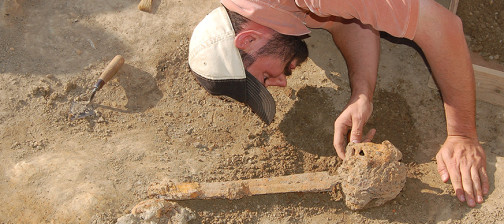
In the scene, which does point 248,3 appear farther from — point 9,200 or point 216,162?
point 9,200

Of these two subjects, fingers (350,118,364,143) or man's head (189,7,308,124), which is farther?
fingers (350,118,364,143)

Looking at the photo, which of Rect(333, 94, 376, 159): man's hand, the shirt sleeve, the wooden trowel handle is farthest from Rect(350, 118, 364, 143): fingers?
the wooden trowel handle

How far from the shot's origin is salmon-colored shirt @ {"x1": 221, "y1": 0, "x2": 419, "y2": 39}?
233 cm

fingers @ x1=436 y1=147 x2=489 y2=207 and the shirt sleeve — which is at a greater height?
the shirt sleeve

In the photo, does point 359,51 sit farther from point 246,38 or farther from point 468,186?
point 468,186

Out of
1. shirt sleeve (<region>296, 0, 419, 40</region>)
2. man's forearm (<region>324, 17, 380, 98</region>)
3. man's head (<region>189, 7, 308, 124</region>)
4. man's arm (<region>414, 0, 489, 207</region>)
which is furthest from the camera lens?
man's forearm (<region>324, 17, 380, 98</region>)

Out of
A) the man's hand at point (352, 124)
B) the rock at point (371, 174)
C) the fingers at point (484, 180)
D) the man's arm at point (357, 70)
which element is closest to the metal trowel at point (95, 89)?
the man's arm at point (357, 70)

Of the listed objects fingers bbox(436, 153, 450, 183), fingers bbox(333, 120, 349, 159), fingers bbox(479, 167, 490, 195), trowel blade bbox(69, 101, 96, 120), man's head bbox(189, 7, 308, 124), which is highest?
man's head bbox(189, 7, 308, 124)

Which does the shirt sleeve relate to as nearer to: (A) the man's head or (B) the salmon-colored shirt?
(B) the salmon-colored shirt

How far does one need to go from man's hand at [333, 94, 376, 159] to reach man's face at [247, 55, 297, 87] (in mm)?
428

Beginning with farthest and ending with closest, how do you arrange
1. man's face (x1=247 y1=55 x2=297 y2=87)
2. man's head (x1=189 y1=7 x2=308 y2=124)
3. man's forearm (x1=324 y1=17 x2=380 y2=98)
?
man's forearm (x1=324 y1=17 x2=380 y2=98) → man's face (x1=247 y1=55 x2=297 y2=87) → man's head (x1=189 y1=7 x2=308 y2=124)

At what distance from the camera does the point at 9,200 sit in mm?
2746

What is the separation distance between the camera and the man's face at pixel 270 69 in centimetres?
271

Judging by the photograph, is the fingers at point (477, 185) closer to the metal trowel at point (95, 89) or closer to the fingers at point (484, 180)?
the fingers at point (484, 180)
